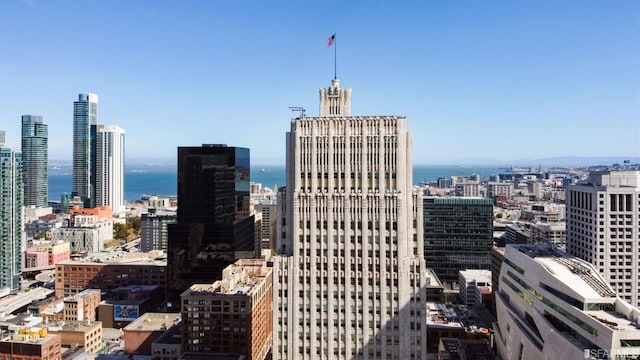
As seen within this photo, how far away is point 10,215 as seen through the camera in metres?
152

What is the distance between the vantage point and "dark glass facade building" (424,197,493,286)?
15825 centimetres

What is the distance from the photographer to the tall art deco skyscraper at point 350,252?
6297 cm

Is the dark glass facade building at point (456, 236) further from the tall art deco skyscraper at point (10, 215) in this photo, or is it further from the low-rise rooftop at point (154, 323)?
the tall art deco skyscraper at point (10, 215)

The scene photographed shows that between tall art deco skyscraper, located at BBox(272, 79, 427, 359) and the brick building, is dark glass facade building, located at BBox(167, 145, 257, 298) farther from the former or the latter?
tall art deco skyscraper, located at BBox(272, 79, 427, 359)

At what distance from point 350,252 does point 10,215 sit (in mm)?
132593

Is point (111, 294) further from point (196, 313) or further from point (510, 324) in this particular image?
point (510, 324)

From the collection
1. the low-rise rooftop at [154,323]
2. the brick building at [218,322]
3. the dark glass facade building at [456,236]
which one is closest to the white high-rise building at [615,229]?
the dark glass facade building at [456,236]

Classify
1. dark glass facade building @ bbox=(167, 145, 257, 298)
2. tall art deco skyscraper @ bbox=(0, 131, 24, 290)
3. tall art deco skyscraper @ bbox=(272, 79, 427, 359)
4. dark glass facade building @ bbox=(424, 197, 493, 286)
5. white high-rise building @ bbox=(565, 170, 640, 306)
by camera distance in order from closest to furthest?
tall art deco skyscraper @ bbox=(272, 79, 427, 359)
white high-rise building @ bbox=(565, 170, 640, 306)
dark glass facade building @ bbox=(167, 145, 257, 298)
tall art deco skyscraper @ bbox=(0, 131, 24, 290)
dark glass facade building @ bbox=(424, 197, 493, 286)

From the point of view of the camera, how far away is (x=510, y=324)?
71.7 meters

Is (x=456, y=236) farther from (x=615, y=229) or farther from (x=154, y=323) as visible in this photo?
(x=154, y=323)

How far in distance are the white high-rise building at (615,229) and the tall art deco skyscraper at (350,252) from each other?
46.7m

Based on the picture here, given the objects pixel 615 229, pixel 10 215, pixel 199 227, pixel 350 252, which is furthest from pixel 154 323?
pixel 615 229

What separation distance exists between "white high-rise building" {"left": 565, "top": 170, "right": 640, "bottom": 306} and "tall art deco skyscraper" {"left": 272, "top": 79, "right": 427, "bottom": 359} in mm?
46679

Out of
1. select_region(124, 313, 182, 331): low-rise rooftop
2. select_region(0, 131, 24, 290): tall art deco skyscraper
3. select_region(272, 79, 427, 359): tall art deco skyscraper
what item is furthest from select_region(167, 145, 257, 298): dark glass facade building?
select_region(272, 79, 427, 359): tall art deco skyscraper
